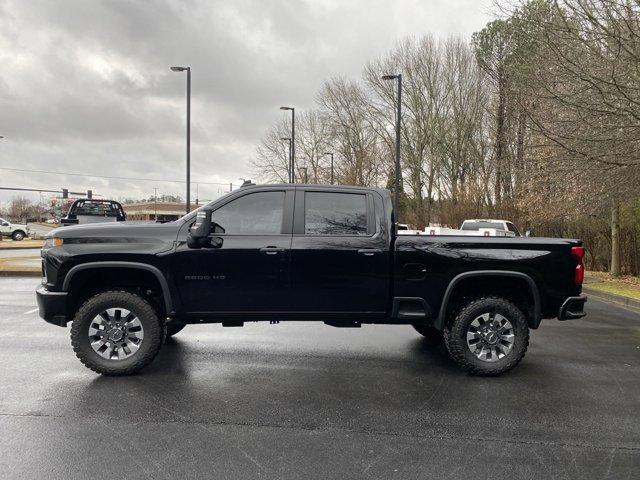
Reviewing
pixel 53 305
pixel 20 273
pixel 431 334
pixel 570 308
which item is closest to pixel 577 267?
pixel 570 308

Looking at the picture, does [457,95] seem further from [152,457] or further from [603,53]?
[152,457]

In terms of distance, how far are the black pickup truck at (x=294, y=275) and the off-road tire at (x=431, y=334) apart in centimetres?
138

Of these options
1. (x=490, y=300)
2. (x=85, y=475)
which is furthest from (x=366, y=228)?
(x=85, y=475)

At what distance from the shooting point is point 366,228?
518 centimetres

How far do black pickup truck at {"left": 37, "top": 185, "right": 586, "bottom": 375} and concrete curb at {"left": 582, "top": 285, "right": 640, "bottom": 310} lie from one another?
671 centimetres

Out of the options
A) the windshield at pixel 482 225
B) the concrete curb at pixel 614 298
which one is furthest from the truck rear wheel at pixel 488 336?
the windshield at pixel 482 225

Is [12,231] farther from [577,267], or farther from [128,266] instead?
[577,267]

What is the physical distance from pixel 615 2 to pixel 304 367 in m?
8.84

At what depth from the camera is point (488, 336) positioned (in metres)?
5.18

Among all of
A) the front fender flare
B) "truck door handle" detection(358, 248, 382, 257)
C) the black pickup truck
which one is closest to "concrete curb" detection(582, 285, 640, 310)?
the black pickup truck

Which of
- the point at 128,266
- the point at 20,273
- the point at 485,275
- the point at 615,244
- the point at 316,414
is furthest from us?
the point at 615,244

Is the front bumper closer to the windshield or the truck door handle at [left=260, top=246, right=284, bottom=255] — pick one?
the truck door handle at [left=260, top=246, right=284, bottom=255]

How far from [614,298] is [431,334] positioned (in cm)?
708

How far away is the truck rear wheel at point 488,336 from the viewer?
5109 mm
